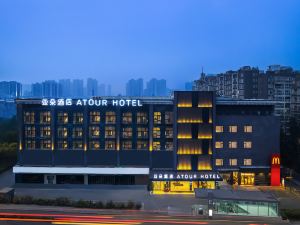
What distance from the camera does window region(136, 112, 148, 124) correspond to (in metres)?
59.0

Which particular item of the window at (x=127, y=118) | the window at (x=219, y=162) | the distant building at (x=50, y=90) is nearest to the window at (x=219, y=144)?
the window at (x=219, y=162)

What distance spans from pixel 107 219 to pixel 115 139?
2112cm

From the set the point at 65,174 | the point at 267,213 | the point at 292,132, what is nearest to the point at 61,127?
the point at 65,174

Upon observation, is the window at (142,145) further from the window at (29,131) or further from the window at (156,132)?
the window at (29,131)

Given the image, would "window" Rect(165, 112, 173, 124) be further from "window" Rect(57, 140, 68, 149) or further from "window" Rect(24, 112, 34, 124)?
"window" Rect(24, 112, 34, 124)

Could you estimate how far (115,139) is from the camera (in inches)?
2328

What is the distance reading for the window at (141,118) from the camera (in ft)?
194

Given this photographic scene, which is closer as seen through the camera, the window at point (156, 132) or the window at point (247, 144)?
the window at point (156, 132)

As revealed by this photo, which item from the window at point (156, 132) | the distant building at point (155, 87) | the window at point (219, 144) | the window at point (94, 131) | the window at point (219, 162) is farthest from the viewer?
the distant building at point (155, 87)

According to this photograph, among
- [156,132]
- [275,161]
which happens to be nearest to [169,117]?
[156,132]

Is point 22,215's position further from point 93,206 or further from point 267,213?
point 267,213

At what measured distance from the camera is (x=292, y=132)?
75.7 meters

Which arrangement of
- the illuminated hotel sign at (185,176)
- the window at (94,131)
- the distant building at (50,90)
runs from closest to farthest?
1. the illuminated hotel sign at (185,176)
2. the window at (94,131)
3. the distant building at (50,90)

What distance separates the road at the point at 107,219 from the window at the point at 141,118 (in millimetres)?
18602
